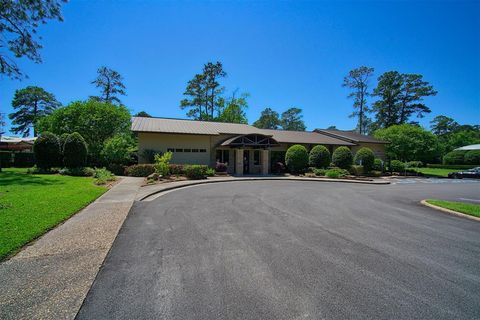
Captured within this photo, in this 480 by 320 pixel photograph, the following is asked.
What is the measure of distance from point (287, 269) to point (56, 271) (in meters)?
3.65

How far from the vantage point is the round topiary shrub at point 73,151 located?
17.1 meters

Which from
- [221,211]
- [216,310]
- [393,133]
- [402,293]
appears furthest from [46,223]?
[393,133]

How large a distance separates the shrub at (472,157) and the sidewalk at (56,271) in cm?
5036

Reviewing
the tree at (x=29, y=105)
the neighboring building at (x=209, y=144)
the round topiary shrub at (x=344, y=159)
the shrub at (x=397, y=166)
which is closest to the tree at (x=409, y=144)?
the shrub at (x=397, y=166)

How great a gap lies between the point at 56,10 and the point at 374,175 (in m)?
31.7

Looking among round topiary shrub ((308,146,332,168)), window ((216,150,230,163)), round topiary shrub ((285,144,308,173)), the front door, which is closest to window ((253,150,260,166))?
the front door

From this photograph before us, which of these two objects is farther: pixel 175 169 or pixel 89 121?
pixel 89 121

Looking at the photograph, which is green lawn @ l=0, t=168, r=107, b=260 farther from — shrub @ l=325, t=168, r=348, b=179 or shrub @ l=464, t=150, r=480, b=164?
shrub @ l=464, t=150, r=480, b=164

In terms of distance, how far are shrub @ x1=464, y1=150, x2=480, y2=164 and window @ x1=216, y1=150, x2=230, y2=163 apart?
40.4 meters

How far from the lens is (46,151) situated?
1684 centimetres

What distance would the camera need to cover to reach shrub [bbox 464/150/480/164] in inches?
1408

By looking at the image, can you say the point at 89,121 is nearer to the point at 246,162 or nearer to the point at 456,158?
the point at 246,162

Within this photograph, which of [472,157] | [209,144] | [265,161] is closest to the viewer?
[209,144]

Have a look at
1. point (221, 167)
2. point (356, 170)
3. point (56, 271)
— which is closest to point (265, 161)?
point (221, 167)
